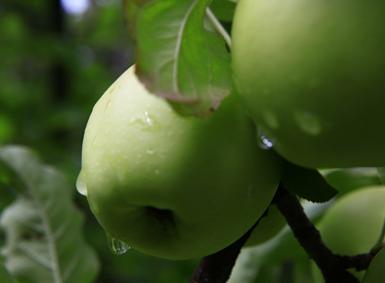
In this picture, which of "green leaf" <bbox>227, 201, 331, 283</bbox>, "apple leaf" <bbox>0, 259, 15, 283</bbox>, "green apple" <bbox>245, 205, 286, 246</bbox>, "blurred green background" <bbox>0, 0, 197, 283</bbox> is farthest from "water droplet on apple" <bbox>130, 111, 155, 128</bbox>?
"blurred green background" <bbox>0, 0, 197, 283</bbox>

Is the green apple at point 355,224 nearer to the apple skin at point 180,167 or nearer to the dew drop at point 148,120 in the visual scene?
the apple skin at point 180,167

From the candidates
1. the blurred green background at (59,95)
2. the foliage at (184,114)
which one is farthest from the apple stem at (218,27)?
the blurred green background at (59,95)

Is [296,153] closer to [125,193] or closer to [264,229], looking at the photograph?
[125,193]

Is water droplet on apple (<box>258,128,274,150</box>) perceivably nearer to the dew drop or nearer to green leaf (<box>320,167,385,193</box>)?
the dew drop

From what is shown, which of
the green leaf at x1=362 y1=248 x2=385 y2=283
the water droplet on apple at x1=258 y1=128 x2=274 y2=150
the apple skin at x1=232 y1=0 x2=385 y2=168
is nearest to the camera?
the apple skin at x1=232 y1=0 x2=385 y2=168

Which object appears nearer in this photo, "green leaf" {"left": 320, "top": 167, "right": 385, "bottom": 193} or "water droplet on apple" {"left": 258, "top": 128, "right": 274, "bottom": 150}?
"water droplet on apple" {"left": 258, "top": 128, "right": 274, "bottom": 150}

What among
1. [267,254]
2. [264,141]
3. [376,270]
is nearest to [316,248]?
[376,270]
